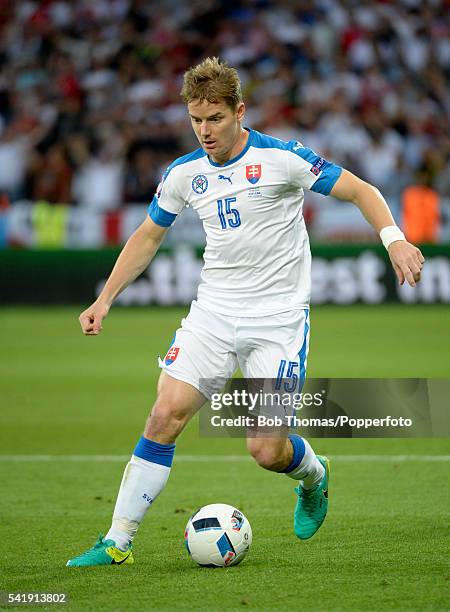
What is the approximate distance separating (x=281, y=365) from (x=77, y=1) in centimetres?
1865

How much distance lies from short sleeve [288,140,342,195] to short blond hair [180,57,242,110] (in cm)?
38

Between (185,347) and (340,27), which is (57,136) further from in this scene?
(185,347)

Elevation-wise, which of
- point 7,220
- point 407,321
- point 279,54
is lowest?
point 407,321

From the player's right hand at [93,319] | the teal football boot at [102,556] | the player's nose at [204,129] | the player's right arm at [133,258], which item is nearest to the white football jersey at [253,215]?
the player's right arm at [133,258]

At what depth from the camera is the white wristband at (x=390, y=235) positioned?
5020mm

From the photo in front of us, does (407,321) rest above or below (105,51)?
below

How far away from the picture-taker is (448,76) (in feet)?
70.3

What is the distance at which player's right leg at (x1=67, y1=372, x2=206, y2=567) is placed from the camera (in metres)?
5.25

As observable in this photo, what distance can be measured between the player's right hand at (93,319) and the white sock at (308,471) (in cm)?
120

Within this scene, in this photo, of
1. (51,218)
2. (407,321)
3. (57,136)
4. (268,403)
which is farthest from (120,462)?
(57,136)

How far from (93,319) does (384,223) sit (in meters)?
1.42

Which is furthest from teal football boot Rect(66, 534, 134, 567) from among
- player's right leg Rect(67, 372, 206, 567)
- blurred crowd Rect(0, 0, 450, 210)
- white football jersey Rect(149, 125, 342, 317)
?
blurred crowd Rect(0, 0, 450, 210)

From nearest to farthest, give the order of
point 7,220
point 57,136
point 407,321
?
point 407,321, point 7,220, point 57,136

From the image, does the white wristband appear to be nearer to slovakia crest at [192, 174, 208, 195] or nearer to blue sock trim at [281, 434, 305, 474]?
slovakia crest at [192, 174, 208, 195]
